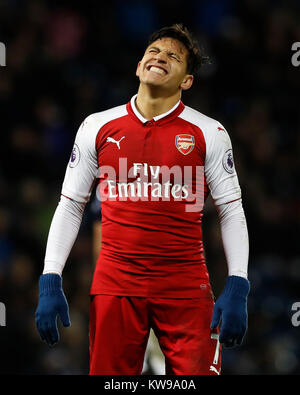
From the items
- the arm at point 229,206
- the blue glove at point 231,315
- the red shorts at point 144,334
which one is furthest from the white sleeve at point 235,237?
the red shorts at point 144,334

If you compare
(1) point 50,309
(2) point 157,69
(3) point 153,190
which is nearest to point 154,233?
(3) point 153,190

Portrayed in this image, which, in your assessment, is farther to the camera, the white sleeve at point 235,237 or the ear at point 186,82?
the ear at point 186,82

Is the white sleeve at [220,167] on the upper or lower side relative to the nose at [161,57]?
lower

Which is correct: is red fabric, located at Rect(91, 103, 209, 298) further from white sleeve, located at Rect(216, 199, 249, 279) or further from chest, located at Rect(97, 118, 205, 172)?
white sleeve, located at Rect(216, 199, 249, 279)

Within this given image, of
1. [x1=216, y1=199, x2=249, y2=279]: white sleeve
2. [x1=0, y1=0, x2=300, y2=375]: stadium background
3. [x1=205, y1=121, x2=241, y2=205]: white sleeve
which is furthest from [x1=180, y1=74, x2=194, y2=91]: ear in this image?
[x1=0, y1=0, x2=300, y2=375]: stadium background

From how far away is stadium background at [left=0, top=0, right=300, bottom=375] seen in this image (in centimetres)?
545

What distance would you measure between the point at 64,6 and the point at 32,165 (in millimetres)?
1688

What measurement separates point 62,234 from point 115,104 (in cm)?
318

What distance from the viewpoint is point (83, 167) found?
3170mm

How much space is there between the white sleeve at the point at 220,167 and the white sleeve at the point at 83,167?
49 cm

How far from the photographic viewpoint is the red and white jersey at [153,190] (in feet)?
9.95

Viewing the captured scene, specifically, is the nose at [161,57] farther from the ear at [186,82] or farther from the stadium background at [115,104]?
the stadium background at [115,104]

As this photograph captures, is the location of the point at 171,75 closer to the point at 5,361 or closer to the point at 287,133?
the point at 5,361

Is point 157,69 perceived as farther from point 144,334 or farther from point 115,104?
point 115,104
